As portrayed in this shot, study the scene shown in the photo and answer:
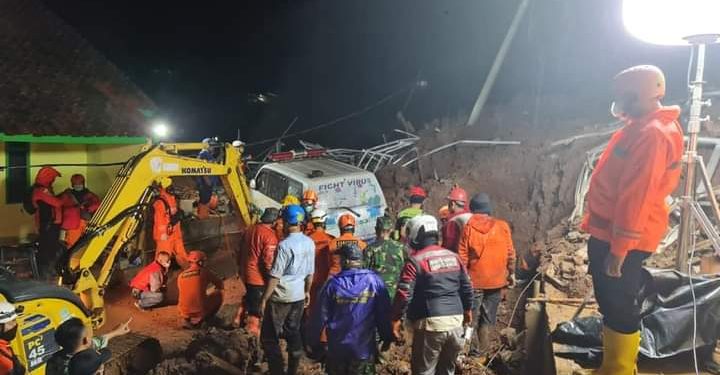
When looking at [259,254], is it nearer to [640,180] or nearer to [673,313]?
[673,313]

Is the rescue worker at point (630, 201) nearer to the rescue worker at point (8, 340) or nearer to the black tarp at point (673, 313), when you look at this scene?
the black tarp at point (673, 313)

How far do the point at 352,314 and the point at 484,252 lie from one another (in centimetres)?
232

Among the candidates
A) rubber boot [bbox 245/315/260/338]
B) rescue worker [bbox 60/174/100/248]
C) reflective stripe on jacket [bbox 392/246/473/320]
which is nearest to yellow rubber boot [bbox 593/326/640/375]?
reflective stripe on jacket [bbox 392/246/473/320]

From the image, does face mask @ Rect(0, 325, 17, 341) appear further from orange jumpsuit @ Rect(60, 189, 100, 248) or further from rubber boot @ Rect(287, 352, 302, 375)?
orange jumpsuit @ Rect(60, 189, 100, 248)

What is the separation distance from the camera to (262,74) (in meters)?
25.8

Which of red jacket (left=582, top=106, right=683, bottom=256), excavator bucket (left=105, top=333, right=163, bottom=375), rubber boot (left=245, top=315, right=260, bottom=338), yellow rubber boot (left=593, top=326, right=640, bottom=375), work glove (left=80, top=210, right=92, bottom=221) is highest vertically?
red jacket (left=582, top=106, right=683, bottom=256)

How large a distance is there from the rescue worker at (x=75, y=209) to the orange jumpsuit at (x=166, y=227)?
1753mm

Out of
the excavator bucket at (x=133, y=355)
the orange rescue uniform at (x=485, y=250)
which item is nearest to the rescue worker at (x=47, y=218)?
the excavator bucket at (x=133, y=355)

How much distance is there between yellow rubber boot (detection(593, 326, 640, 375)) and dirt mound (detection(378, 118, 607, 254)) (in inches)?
292

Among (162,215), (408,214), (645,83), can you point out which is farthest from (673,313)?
(162,215)

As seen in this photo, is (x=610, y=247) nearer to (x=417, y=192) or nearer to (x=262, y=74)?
(x=417, y=192)

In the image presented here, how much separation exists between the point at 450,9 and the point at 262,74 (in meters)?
9.78

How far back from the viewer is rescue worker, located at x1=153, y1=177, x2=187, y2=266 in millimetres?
8664

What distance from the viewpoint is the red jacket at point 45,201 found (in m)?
9.55
